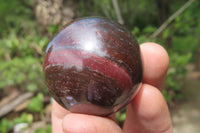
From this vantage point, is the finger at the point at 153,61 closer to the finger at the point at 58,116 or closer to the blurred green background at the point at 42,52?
the finger at the point at 58,116

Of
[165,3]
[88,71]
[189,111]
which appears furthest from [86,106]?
[165,3]

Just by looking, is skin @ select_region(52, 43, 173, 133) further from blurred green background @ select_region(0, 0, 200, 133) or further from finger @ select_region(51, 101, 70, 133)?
blurred green background @ select_region(0, 0, 200, 133)

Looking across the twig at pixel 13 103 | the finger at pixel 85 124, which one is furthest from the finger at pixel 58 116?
the twig at pixel 13 103

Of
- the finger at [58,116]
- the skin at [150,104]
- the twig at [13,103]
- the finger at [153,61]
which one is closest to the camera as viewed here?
the skin at [150,104]

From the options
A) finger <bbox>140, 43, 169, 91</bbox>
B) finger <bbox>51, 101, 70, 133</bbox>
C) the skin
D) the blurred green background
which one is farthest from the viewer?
the blurred green background

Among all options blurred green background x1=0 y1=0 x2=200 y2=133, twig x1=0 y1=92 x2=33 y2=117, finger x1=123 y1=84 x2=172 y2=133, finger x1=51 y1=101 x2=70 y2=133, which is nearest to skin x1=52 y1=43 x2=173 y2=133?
finger x1=123 y1=84 x2=172 y2=133

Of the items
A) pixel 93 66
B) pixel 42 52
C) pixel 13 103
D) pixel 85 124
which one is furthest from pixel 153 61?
pixel 13 103

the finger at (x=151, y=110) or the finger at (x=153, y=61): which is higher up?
the finger at (x=153, y=61)
